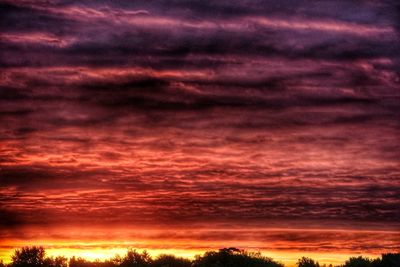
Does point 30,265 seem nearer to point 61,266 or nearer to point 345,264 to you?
point 61,266

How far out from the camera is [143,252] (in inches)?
1221

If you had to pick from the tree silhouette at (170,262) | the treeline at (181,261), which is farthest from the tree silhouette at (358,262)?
the tree silhouette at (170,262)

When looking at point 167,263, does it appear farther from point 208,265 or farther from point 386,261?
point 386,261

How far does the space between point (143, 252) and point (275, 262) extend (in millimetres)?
5502

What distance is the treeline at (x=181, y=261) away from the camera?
29.7m

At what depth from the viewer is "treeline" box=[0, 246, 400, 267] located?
2973cm

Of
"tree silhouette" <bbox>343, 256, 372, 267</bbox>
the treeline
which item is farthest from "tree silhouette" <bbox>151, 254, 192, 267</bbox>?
"tree silhouette" <bbox>343, 256, 372, 267</bbox>

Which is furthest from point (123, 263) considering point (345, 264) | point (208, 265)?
point (345, 264)

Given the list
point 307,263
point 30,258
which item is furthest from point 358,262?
point 30,258

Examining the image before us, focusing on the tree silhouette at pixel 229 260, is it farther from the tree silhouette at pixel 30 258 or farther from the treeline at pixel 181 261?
the tree silhouette at pixel 30 258

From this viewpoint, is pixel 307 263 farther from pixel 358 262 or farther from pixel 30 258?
pixel 30 258

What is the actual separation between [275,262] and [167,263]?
4.44 metres

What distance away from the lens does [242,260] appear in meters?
29.8

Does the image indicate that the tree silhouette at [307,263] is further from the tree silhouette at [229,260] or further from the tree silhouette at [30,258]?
the tree silhouette at [30,258]
